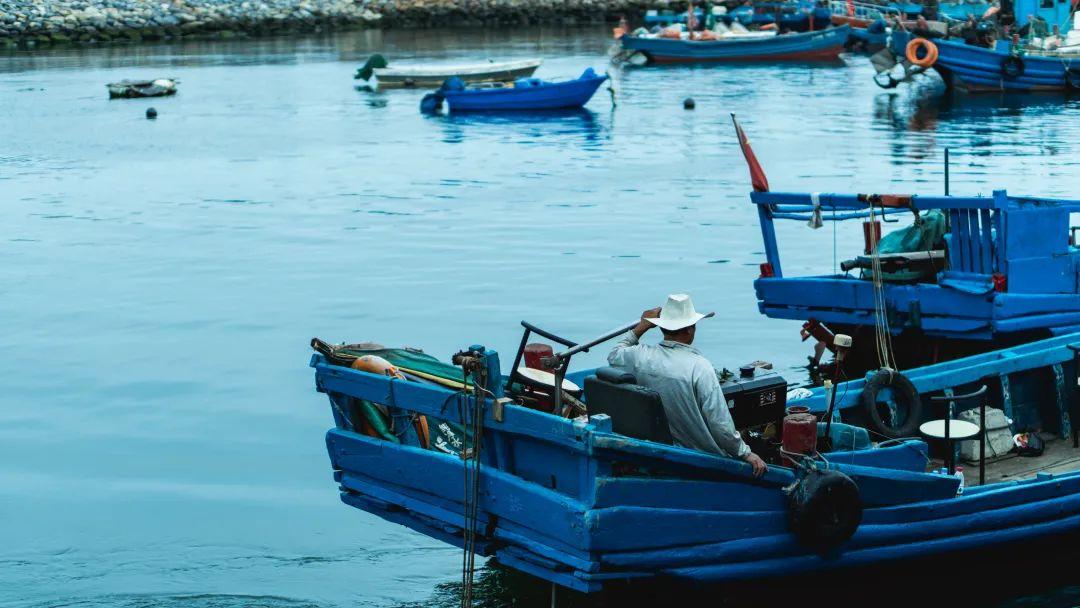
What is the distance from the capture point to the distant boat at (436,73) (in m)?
53.3

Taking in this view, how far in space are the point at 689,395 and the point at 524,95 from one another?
129 feet

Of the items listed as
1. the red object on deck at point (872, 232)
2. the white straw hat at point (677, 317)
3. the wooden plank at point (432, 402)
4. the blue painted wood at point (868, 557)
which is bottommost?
the blue painted wood at point (868, 557)

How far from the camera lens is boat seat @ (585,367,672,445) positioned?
7.93 meters

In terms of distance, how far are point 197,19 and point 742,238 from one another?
65.1 meters

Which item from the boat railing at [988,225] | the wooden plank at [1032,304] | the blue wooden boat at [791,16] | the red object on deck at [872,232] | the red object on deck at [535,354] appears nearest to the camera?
the red object on deck at [535,354]

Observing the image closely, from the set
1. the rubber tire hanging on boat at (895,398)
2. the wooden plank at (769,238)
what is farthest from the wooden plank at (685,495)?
the wooden plank at (769,238)

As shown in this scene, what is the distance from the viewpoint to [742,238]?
24.6 meters

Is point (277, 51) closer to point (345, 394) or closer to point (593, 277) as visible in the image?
point (593, 277)

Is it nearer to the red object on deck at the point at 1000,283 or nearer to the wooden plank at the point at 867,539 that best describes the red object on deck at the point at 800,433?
the wooden plank at the point at 867,539

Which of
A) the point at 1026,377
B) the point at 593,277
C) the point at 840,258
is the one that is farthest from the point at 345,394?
the point at 840,258

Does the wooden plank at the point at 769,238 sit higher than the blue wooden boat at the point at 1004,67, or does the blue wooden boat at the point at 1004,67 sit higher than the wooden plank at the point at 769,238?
the blue wooden boat at the point at 1004,67

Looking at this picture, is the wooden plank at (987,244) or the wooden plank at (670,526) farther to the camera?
the wooden plank at (987,244)

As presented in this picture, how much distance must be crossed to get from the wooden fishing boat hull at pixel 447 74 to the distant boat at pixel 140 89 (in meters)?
7.92

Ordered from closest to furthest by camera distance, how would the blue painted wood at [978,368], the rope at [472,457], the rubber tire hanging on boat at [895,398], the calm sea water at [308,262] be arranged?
1. the rope at [472,457]
2. the rubber tire hanging on boat at [895,398]
3. the blue painted wood at [978,368]
4. the calm sea water at [308,262]
